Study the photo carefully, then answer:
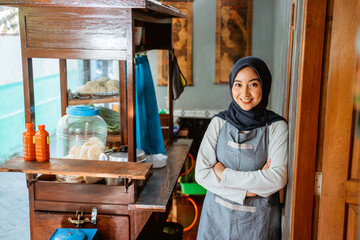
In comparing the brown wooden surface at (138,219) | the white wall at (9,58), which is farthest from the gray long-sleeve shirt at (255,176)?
the white wall at (9,58)

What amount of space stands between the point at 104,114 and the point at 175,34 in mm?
3231

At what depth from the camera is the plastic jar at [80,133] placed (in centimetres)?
284

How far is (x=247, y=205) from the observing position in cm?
229

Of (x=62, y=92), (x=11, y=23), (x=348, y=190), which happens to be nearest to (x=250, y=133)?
(x=348, y=190)

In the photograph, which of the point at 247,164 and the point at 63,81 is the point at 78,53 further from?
the point at 247,164

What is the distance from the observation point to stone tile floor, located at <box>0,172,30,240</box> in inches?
195

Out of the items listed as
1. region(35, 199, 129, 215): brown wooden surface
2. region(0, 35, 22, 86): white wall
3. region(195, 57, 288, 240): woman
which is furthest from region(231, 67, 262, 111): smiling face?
region(0, 35, 22, 86): white wall

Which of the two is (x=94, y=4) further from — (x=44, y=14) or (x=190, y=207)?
(x=190, y=207)

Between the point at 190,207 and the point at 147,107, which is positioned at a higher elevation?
the point at 147,107

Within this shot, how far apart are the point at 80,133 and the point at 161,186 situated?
0.75 metres

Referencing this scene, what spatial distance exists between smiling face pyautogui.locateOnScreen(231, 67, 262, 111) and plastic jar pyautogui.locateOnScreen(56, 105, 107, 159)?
1153 mm

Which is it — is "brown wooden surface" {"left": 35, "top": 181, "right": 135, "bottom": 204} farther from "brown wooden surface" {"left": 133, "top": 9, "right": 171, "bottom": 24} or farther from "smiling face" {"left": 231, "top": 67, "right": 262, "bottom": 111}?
"brown wooden surface" {"left": 133, "top": 9, "right": 171, "bottom": 24}

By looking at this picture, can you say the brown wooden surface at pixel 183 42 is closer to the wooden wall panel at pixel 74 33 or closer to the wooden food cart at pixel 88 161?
the wooden food cart at pixel 88 161

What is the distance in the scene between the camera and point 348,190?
5.94ft
